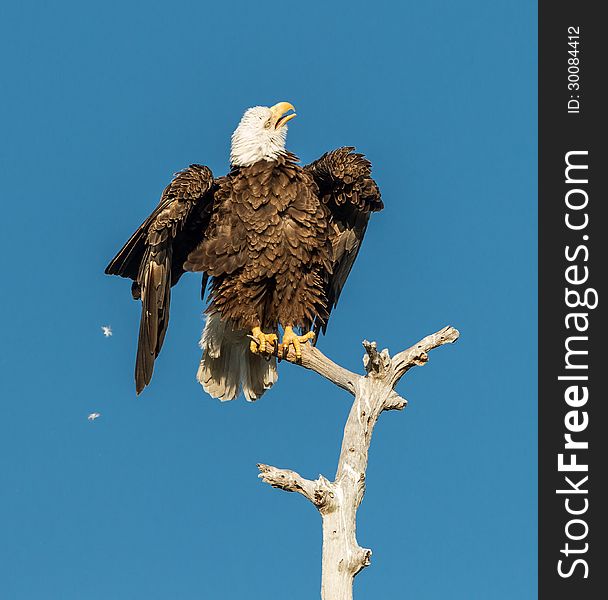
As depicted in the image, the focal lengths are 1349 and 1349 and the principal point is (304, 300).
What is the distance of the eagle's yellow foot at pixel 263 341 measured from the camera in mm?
9172

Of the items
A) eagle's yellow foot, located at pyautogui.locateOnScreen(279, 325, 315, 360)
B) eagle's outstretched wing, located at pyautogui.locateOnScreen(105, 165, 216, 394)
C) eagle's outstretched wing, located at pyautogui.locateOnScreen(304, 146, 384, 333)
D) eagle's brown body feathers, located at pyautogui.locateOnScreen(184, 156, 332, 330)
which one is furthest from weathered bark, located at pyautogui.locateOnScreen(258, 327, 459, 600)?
eagle's outstretched wing, located at pyautogui.locateOnScreen(304, 146, 384, 333)

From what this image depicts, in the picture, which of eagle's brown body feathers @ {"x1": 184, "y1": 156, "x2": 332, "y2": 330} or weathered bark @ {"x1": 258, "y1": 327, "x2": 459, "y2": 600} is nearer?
weathered bark @ {"x1": 258, "y1": 327, "x2": 459, "y2": 600}

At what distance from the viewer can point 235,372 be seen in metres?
9.69

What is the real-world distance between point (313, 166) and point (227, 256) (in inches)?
37.3

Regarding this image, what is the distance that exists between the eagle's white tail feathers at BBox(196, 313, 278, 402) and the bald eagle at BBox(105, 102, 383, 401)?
0.15 meters

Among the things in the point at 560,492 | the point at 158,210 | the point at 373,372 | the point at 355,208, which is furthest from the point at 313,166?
the point at 560,492

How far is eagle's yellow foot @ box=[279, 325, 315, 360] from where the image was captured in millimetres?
8867

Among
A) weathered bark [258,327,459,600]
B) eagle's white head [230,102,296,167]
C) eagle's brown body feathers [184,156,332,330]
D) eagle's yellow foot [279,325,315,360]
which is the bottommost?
weathered bark [258,327,459,600]

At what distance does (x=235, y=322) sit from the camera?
30.3 feet

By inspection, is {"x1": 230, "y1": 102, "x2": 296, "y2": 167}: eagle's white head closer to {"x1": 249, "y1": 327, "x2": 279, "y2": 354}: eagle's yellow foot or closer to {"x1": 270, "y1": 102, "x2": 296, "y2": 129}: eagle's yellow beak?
{"x1": 270, "y1": 102, "x2": 296, "y2": 129}: eagle's yellow beak

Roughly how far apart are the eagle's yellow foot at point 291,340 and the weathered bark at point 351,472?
2.62 ft

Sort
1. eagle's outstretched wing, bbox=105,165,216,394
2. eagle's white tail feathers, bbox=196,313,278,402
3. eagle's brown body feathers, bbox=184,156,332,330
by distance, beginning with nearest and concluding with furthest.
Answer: eagle's outstretched wing, bbox=105,165,216,394, eagle's brown body feathers, bbox=184,156,332,330, eagle's white tail feathers, bbox=196,313,278,402

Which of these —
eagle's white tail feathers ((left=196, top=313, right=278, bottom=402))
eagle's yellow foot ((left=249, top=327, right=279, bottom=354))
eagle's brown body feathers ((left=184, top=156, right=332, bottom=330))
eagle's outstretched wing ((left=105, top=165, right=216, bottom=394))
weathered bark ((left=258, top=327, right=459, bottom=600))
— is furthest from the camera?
eagle's white tail feathers ((left=196, top=313, right=278, bottom=402))

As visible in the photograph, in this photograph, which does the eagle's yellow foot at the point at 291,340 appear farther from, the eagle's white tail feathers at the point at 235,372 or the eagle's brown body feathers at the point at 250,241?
the eagle's white tail feathers at the point at 235,372
